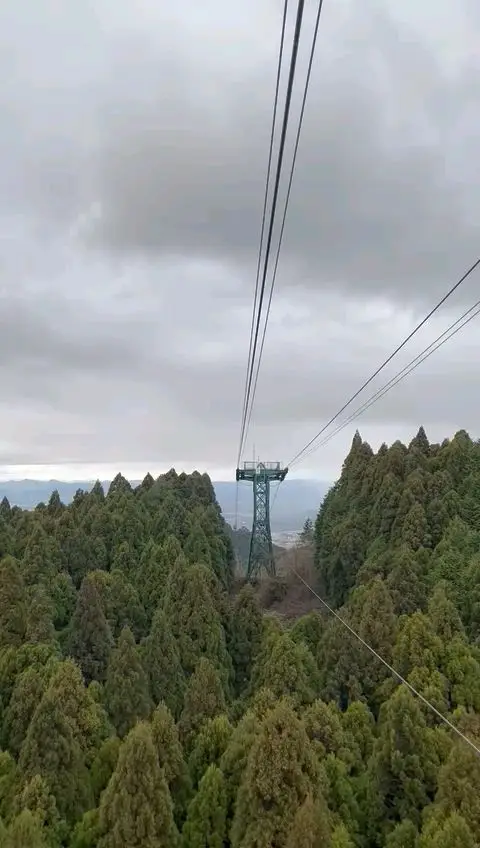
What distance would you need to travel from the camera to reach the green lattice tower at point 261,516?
129 feet

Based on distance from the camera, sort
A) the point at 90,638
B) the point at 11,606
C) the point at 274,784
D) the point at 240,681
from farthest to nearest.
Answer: the point at 240,681
the point at 90,638
the point at 11,606
the point at 274,784

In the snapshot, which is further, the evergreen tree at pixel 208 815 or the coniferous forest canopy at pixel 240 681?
the evergreen tree at pixel 208 815

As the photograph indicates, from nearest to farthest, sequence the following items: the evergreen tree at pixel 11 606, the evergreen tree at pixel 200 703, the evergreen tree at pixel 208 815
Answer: the evergreen tree at pixel 208 815, the evergreen tree at pixel 200 703, the evergreen tree at pixel 11 606

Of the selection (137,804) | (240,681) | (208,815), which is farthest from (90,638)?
(137,804)

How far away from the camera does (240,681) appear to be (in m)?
27.2

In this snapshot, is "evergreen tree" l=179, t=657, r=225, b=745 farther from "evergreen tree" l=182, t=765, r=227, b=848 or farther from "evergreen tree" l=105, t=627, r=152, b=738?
"evergreen tree" l=182, t=765, r=227, b=848

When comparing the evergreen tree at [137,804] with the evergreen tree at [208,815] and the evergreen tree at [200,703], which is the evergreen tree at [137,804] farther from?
the evergreen tree at [200,703]

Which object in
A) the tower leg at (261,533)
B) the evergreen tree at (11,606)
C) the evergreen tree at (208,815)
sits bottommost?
the evergreen tree at (208,815)

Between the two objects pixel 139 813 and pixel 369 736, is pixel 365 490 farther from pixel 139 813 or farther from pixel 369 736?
pixel 139 813

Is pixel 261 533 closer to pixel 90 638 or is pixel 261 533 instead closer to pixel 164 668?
pixel 90 638

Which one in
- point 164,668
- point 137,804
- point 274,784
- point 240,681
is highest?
point 164,668

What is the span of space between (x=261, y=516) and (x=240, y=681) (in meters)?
13.4

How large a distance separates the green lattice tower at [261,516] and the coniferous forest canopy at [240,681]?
1.98 meters

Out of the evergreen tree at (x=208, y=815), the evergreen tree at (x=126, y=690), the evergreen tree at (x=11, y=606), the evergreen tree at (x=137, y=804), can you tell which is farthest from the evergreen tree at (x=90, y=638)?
the evergreen tree at (x=137, y=804)
